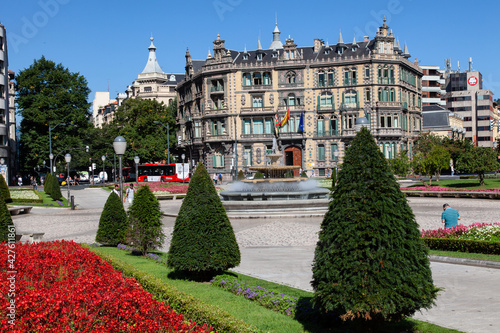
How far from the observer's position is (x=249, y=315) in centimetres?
915

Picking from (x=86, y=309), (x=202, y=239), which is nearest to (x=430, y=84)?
(x=202, y=239)

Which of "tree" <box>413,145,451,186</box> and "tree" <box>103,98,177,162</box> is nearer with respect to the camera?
"tree" <box>413,145,451,186</box>

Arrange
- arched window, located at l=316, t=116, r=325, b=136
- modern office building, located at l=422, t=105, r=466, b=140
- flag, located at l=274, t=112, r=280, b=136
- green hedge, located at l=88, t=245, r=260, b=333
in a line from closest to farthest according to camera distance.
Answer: green hedge, located at l=88, t=245, r=260, b=333 → flag, located at l=274, t=112, r=280, b=136 → arched window, located at l=316, t=116, r=325, b=136 → modern office building, located at l=422, t=105, r=466, b=140

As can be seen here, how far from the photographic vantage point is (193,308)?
8945mm

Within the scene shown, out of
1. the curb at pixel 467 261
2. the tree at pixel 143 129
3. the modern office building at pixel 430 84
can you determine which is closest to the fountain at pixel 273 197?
the curb at pixel 467 261

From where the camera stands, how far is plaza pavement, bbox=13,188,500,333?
33.1ft

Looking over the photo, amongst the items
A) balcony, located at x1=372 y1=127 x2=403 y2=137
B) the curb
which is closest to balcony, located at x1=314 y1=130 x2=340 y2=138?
balcony, located at x1=372 y1=127 x2=403 y2=137

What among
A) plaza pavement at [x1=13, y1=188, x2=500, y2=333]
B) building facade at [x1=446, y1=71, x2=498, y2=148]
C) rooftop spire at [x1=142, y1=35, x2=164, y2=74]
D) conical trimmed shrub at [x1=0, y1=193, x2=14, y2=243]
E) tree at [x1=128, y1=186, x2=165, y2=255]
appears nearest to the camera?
plaza pavement at [x1=13, y1=188, x2=500, y2=333]

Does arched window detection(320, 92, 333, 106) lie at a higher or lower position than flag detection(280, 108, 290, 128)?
higher

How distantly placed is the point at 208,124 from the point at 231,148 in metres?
4.63

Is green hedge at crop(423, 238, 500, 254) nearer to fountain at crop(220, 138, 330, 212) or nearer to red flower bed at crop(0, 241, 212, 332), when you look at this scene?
red flower bed at crop(0, 241, 212, 332)

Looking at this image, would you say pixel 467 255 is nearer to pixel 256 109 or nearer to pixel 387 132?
pixel 387 132

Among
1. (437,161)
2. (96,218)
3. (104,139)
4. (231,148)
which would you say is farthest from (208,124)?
(96,218)

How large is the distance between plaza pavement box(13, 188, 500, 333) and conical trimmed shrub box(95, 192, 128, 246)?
5.44 feet
